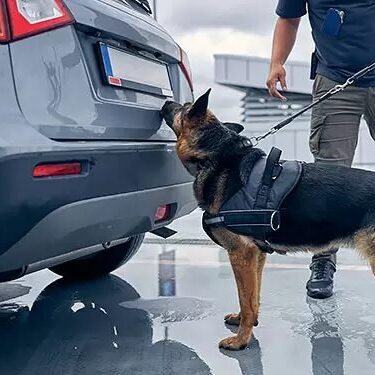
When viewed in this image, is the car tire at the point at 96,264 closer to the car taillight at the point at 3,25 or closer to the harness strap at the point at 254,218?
the harness strap at the point at 254,218

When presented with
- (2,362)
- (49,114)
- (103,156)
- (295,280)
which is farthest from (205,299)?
(49,114)

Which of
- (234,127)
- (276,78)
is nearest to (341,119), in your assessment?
(276,78)

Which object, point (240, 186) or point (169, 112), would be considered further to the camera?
point (169, 112)

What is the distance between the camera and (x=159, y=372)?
7.41ft

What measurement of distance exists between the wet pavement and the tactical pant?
0.46 metres

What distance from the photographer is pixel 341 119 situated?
10.6 feet

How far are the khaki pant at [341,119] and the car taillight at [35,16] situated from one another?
1.69 m

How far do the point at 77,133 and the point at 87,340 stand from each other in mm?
1077

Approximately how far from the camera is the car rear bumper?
1783 mm

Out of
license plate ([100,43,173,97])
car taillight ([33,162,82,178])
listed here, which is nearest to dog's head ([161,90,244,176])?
license plate ([100,43,173,97])

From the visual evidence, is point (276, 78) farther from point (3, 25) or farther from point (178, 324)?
point (3, 25)

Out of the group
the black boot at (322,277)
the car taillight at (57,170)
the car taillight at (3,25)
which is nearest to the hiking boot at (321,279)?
the black boot at (322,277)

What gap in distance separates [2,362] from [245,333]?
1.00 m

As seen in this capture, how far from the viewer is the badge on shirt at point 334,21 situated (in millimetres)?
3008
